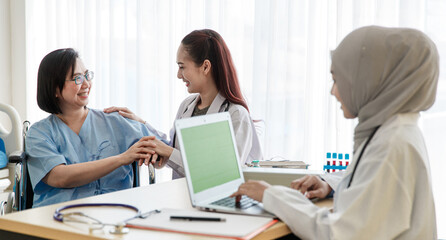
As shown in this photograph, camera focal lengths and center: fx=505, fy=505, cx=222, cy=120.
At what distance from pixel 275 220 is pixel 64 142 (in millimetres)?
1192

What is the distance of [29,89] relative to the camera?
14.4 ft

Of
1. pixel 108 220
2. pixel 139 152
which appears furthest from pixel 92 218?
pixel 139 152

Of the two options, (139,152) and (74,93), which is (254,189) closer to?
(139,152)

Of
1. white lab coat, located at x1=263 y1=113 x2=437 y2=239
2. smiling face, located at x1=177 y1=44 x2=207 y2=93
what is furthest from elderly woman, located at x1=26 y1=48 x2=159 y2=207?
white lab coat, located at x1=263 y1=113 x2=437 y2=239

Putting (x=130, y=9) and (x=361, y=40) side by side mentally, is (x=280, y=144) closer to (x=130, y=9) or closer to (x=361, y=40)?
(x=130, y=9)

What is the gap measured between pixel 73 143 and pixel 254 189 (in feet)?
3.51

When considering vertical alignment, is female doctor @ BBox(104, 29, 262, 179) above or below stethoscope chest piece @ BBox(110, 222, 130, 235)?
above

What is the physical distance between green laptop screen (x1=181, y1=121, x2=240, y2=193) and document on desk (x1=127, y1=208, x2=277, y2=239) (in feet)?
0.44

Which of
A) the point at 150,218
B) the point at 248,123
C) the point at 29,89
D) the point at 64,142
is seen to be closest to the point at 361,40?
the point at 150,218

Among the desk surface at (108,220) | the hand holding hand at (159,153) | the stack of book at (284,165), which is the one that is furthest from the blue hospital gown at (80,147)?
the stack of book at (284,165)

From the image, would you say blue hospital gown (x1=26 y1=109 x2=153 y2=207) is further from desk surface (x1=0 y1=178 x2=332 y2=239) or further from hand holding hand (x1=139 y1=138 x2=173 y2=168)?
desk surface (x1=0 y1=178 x2=332 y2=239)

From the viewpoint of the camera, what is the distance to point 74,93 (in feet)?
7.29

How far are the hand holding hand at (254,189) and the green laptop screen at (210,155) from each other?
110mm

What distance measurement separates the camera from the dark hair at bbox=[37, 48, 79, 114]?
2.19 metres
